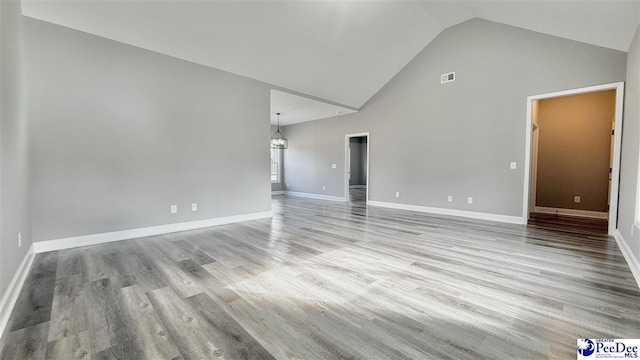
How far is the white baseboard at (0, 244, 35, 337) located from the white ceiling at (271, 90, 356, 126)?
437 cm

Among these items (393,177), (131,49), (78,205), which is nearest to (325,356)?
(78,205)

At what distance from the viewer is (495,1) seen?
403 centimetres

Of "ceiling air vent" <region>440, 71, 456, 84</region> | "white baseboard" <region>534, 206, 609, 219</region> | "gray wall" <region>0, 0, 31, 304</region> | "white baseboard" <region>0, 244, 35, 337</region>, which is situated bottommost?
"white baseboard" <region>0, 244, 35, 337</region>

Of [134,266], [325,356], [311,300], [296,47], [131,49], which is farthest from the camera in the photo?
[296,47]

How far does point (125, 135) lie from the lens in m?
3.71

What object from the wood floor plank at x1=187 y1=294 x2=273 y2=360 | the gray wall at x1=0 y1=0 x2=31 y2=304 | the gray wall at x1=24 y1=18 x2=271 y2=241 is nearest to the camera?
the wood floor plank at x1=187 y1=294 x2=273 y2=360

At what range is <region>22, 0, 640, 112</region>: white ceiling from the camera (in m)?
3.22

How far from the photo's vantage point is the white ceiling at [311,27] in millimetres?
3221

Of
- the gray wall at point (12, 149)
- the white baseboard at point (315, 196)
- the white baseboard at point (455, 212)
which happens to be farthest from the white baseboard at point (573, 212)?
the gray wall at point (12, 149)

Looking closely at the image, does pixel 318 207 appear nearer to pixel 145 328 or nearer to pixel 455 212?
pixel 455 212

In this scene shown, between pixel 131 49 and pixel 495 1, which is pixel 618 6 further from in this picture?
pixel 131 49

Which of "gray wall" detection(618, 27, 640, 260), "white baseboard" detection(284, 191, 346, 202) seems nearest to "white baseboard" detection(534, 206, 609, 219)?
"gray wall" detection(618, 27, 640, 260)

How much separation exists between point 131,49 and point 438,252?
4872 millimetres

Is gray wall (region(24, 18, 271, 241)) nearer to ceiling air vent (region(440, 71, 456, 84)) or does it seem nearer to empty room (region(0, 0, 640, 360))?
empty room (region(0, 0, 640, 360))
